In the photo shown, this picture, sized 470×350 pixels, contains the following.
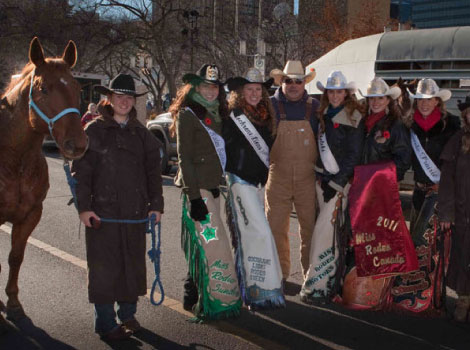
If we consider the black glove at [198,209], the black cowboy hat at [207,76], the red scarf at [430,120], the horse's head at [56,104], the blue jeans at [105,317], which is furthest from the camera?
the red scarf at [430,120]

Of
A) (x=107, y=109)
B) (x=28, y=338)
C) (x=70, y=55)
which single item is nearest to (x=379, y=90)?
(x=107, y=109)

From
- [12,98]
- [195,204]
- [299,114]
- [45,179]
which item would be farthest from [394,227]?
[12,98]

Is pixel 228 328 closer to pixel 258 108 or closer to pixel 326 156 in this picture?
pixel 326 156

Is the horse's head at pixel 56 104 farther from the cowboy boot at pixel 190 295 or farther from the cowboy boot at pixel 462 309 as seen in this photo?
the cowboy boot at pixel 462 309

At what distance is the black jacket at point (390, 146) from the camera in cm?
452

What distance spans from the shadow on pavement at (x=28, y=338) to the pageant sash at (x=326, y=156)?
8.11 ft

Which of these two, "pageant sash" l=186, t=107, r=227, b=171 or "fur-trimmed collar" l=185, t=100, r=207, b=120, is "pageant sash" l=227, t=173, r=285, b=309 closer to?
"pageant sash" l=186, t=107, r=227, b=171

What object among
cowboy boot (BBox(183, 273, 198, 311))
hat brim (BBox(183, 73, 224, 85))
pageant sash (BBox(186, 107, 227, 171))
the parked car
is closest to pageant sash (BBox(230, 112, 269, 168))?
pageant sash (BBox(186, 107, 227, 171))

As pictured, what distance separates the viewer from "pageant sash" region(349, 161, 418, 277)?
4.48 meters

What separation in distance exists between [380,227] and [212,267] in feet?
4.70

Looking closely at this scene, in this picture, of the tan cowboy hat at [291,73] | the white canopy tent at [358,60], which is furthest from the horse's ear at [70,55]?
the white canopy tent at [358,60]

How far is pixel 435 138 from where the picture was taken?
184 inches

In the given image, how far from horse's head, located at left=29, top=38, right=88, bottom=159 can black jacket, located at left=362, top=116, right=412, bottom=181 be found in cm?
238

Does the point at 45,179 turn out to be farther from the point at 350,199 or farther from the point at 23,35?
the point at 23,35
